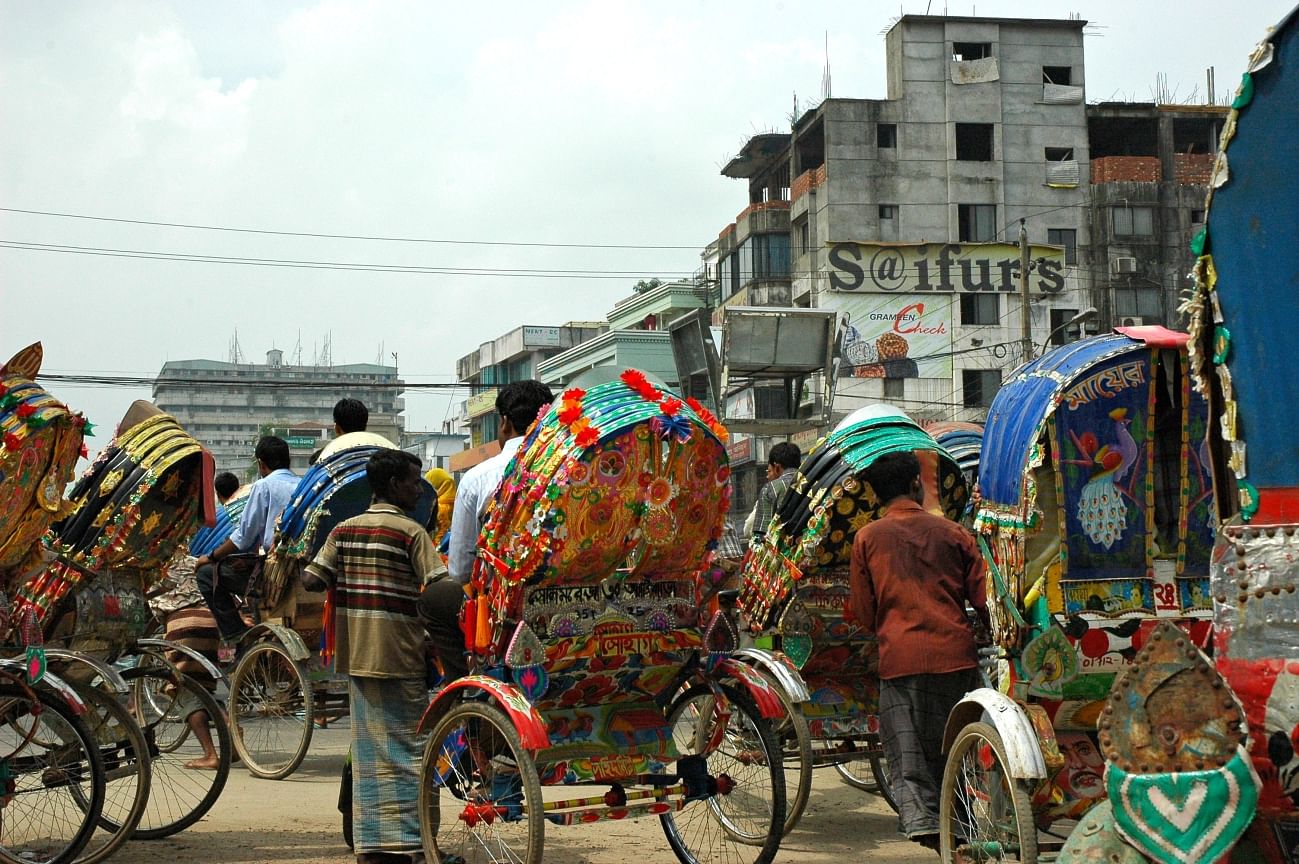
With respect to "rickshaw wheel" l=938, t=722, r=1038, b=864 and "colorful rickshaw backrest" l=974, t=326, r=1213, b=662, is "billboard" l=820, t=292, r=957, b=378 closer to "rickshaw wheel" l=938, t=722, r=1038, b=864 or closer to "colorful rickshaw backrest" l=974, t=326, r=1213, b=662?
"colorful rickshaw backrest" l=974, t=326, r=1213, b=662

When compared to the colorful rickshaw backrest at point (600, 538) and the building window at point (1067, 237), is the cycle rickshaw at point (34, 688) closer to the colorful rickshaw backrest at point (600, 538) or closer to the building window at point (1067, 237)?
the colorful rickshaw backrest at point (600, 538)

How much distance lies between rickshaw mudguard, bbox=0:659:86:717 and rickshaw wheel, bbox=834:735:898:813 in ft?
12.3

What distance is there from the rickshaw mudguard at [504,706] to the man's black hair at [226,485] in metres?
7.07

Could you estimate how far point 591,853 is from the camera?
7086 mm

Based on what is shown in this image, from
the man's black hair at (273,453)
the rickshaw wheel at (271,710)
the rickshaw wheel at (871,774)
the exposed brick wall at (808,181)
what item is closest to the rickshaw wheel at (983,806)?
the rickshaw wheel at (871,774)

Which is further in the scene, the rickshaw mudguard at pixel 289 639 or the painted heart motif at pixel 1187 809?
the rickshaw mudguard at pixel 289 639

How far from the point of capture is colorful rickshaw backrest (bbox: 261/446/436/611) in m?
9.05

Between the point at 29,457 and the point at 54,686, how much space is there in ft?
3.44

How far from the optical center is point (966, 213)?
2064 inches

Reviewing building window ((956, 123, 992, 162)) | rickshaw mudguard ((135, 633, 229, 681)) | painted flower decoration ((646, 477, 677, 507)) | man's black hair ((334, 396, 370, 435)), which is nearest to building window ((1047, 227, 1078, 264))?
building window ((956, 123, 992, 162))

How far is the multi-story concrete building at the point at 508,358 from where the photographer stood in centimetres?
7054

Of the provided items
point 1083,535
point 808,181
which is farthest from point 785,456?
point 808,181

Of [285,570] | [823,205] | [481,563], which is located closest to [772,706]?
[481,563]

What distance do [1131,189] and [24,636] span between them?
51288mm
